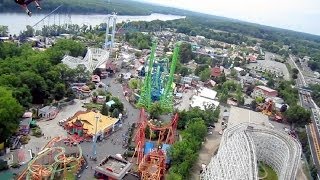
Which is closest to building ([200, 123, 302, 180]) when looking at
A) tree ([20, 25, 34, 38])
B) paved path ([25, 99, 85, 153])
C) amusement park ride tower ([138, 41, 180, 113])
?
amusement park ride tower ([138, 41, 180, 113])

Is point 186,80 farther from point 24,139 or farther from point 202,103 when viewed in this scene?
point 24,139

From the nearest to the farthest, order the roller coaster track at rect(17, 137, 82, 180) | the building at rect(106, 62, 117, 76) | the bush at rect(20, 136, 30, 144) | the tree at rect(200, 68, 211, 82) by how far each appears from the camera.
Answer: the roller coaster track at rect(17, 137, 82, 180), the bush at rect(20, 136, 30, 144), the building at rect(106, 62, 117, 76), the tree at rect(200, 68, 211, 82)

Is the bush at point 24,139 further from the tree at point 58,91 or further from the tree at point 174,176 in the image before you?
the tree at point 174,176

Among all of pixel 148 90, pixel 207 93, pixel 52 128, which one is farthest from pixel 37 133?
pixel 207 93

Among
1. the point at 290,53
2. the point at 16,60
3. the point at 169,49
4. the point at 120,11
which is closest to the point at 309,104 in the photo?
the point at 169,49

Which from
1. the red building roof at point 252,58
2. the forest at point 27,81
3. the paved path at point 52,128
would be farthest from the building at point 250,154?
the red building roof at point 252,58

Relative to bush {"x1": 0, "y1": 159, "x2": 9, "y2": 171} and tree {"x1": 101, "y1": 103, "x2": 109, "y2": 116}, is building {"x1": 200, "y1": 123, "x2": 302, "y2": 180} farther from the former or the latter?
bush {"x1": 0, "y1": 159, "x2": 9, "y2": 171}

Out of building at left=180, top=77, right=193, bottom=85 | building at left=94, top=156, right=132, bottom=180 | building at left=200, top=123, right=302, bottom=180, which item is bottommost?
building at left=180, top=77, right=193, bottom=85
